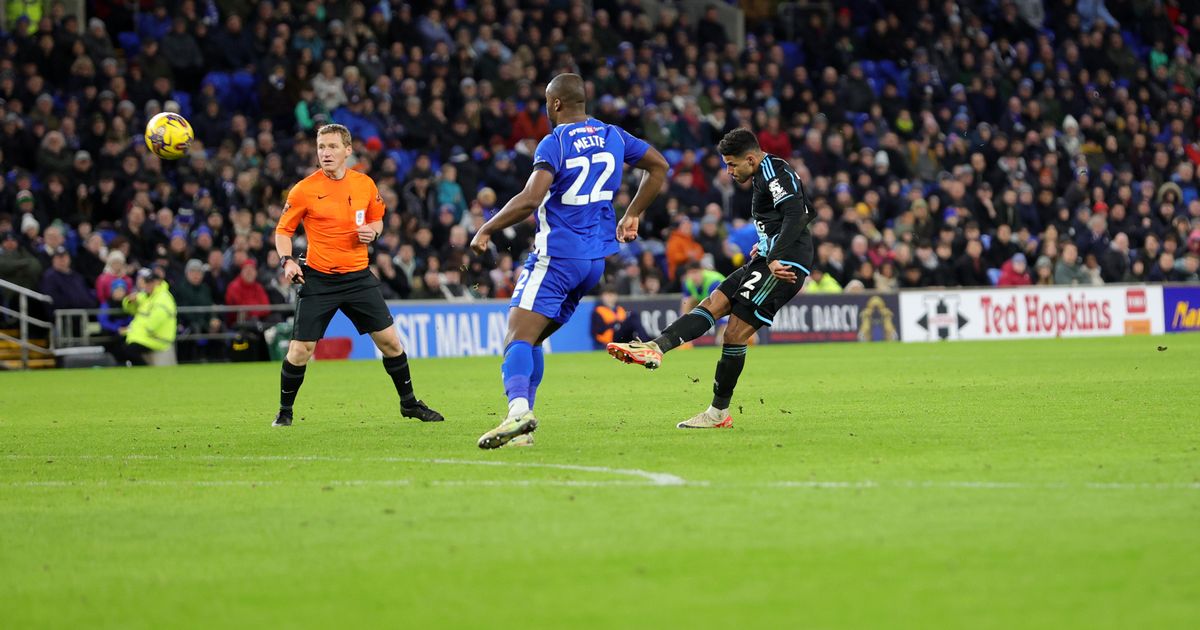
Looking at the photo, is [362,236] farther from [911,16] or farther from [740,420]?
[911,16]

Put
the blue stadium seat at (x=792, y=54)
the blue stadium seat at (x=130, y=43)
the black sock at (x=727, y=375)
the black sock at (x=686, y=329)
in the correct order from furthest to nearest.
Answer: the blue stadium seat at (x=792, y=54) → the blue stadium seat at (x=130, y=43) → the black sock at (x=727, y=375) → the black sock at (x=686, y=329)

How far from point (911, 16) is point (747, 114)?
314 inches

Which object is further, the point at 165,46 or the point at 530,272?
the point at 165,46

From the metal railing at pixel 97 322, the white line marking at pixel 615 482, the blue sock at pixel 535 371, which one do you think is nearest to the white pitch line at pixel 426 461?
the white line marking at pixel 615 482

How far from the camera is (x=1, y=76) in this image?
25359 mm

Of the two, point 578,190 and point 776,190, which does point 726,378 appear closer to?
point 776,190

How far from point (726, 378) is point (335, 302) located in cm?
327

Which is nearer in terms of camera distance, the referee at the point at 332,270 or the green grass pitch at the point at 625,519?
the green grass pitch at the point at 625,519

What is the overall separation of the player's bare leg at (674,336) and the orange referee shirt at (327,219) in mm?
2735

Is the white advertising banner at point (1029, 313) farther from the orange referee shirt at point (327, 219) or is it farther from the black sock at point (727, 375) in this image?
the black sock at point (727, 375)

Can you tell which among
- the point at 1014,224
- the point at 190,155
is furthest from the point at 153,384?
the point at 1014,224

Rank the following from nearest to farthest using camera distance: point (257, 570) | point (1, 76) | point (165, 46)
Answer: point (257, 570), point (1, 76), point (165, 46)

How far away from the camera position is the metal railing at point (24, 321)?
23.3 metres

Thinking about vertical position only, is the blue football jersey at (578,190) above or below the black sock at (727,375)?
above
